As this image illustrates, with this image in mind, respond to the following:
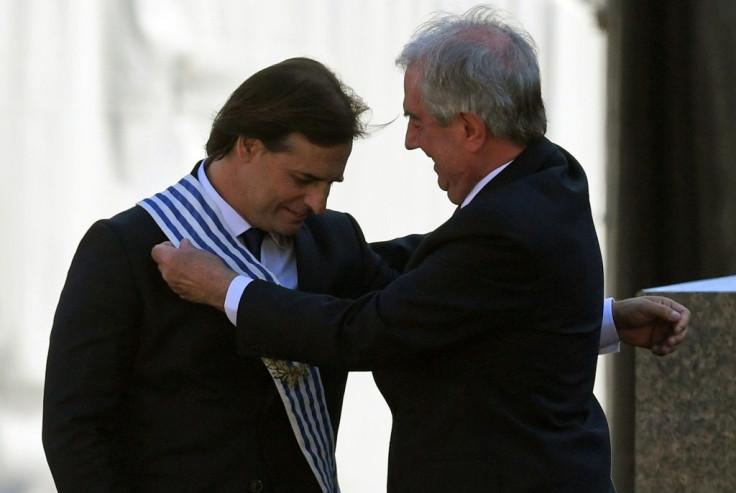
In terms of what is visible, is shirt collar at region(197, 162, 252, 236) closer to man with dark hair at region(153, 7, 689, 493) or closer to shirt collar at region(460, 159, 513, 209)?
man with dark hair at region(153, 7, 689, 493)

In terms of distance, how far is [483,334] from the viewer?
7.21 ft

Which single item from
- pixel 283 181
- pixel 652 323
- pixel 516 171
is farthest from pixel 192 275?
pixel 652 323

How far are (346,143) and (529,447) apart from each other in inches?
25.1

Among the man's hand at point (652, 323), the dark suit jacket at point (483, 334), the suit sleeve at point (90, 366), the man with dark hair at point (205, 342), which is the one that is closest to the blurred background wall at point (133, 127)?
the man with dark hair at point (205, 342)

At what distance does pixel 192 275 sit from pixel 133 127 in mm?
1648

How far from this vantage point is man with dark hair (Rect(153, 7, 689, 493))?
7.11 feet

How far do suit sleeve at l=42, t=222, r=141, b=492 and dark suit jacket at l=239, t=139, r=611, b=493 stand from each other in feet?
0.70

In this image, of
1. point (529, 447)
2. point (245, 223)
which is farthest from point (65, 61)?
point (529, 447)

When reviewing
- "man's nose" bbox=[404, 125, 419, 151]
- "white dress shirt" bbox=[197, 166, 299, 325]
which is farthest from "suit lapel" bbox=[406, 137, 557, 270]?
"white dress shirt" bbox=[197, 166, 299, 325]

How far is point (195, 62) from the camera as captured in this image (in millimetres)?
3848

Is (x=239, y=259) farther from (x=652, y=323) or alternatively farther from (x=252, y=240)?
(x=652, y=323)

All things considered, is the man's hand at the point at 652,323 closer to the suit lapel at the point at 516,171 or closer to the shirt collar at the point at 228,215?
the suit lapel at the point at 516,171

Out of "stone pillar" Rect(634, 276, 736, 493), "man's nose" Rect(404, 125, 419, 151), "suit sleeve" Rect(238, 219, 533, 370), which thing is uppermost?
"man's nose" Rect(404, 125, 419, 151)

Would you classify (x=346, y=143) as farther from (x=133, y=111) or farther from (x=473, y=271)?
(x=133, y=111)
